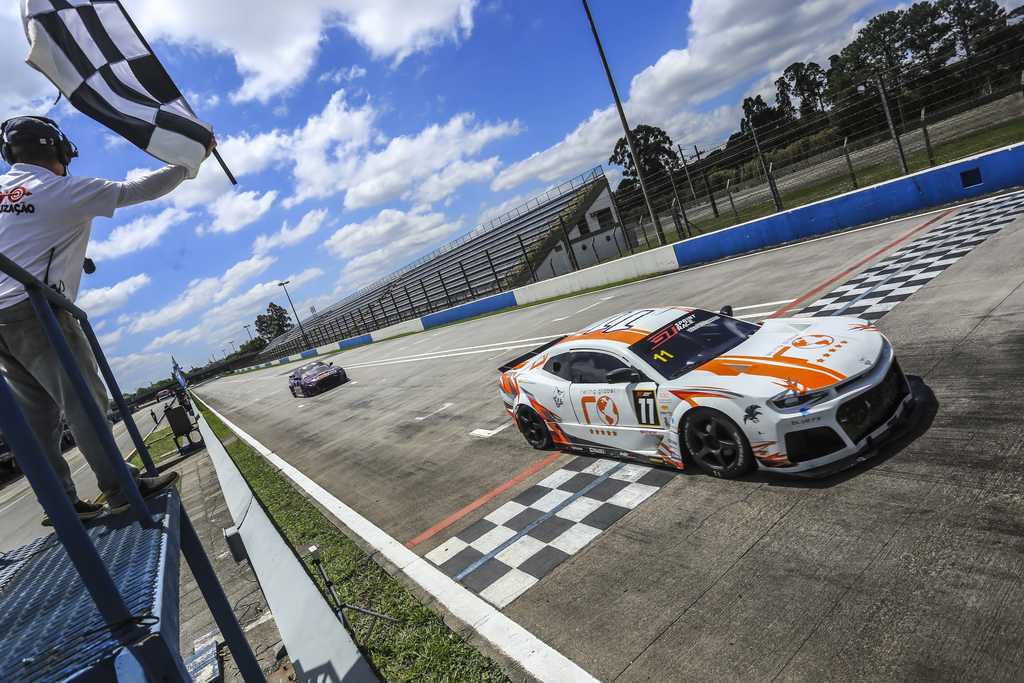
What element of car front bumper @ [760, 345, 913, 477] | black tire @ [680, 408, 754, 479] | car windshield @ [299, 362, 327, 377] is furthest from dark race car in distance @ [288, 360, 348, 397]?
car front bumper @ [760, 345, 913, 477]

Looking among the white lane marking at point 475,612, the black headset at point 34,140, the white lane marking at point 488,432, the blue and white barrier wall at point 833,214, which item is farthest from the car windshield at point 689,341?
the blue and white barrier wall at point 833,214

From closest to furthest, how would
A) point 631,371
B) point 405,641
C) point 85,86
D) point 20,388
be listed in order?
point 20,388
point 85,86
point 405,641
point 631,371

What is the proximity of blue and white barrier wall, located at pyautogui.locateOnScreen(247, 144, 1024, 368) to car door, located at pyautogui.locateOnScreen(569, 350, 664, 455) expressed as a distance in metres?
12.5

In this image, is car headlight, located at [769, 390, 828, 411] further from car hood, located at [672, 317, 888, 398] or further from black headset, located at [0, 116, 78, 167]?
black headset, located at [0, 116, 78, 167]

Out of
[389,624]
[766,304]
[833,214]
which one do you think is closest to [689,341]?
[389,624]

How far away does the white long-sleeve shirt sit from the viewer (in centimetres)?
280

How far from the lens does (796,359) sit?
5199 millimetres

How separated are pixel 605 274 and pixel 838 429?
18989 millimetres

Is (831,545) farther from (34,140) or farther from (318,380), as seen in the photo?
(318,380)

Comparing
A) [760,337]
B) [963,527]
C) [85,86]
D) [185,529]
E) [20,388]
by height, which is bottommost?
[963,527]

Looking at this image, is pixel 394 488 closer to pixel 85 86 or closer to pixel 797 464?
pixel 797 464

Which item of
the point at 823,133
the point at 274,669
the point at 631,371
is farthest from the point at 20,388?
the point at 823,133

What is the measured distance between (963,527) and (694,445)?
2132mm

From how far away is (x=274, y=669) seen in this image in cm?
477
